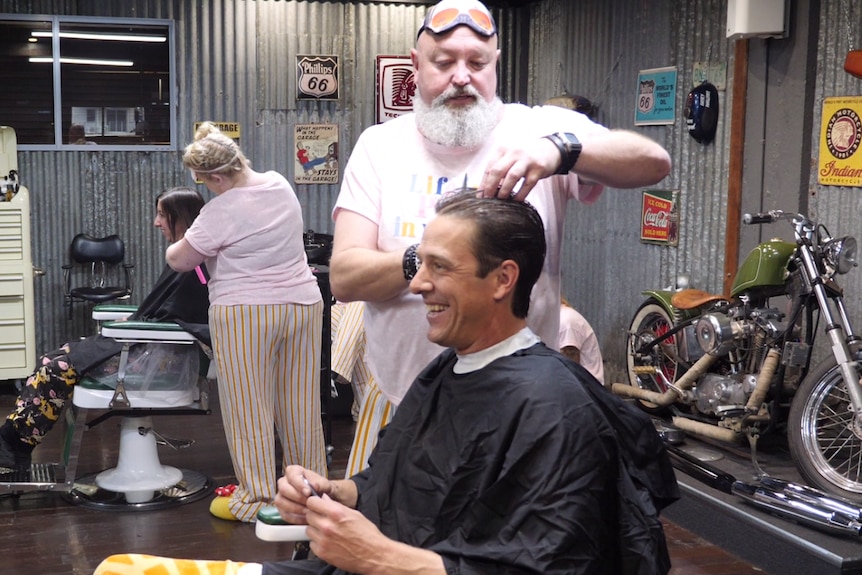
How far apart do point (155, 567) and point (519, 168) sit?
1.02 metres

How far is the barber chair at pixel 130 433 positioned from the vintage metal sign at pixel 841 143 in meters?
3.03

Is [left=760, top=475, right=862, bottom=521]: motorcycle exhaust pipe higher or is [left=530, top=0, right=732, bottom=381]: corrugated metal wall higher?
[left=530, top=0, right=732, bottom=381]: corrugated metal wall

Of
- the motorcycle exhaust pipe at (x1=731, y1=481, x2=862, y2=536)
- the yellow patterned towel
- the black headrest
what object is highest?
the black headrest

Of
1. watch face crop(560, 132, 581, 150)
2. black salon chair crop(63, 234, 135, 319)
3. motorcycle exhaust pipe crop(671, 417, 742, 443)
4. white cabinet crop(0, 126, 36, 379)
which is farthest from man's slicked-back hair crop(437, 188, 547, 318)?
black salon chair crop(63, 234, 135, 319)

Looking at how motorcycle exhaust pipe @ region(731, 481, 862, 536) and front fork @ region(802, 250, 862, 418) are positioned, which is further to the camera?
front fork @ region(802, 250, 862, 418)

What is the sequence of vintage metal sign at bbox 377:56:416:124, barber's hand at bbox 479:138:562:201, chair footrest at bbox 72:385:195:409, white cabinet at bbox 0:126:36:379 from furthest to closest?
vintage metal sign at bbox 377:56:416:124 < white cabinet at bbox 0:126:36:379 < chair footrest at bbox 72:385:195:409 < barber's hand at bbox 479:138:562:201

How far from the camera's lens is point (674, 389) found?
496 cm

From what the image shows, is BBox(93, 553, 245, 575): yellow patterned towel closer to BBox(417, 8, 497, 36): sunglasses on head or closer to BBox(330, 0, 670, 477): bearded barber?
BBox(330, 0, 670, 477): bearded barber

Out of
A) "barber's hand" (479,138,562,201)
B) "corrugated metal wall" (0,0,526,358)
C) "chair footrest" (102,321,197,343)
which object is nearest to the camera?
"barber's hand" (479,138,562,201)

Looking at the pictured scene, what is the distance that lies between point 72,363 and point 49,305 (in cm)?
284

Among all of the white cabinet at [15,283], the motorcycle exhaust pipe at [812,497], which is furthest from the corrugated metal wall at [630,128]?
the white cabinet at [15,283]

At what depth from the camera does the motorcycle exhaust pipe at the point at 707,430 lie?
4590 millimetres

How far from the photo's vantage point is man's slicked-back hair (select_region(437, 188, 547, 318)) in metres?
1.76

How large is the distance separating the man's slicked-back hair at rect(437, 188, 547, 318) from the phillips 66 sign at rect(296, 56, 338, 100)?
569 cm
